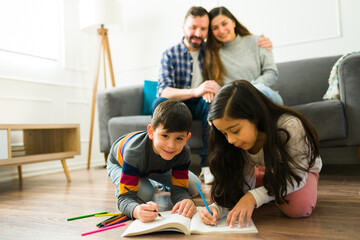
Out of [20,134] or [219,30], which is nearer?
[219,30]

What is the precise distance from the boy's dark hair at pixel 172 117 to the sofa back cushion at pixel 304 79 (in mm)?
1493

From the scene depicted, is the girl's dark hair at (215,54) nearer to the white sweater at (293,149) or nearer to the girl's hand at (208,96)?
the girl's hand at (208,96)

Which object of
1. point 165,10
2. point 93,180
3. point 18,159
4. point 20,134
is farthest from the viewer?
point 165,10

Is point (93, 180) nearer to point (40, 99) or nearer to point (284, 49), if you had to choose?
point (40, 99)

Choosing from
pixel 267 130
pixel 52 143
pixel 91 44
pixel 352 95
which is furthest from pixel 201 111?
pixel 91 44

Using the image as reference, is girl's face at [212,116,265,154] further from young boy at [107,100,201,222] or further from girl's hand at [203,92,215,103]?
girl's hand at [203,92,215,103]

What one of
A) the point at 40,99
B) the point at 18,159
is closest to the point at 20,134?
the point at 40,99

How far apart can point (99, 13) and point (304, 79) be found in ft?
6.07

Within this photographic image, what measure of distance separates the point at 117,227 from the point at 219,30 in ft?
4.74

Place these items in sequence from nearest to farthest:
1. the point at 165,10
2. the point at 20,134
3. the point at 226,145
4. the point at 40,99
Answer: the point at 226,145 → the point at 20,134 → the point at 40,99 → the point at 165,10

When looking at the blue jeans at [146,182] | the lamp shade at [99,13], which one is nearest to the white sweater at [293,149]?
the blue jeans at [146,182]

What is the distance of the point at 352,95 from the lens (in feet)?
5.67

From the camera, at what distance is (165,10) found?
3.06m

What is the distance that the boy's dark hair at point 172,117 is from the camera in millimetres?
1031
